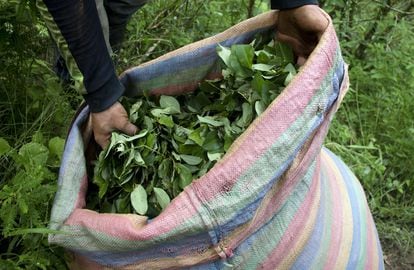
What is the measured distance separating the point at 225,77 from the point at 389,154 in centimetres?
102

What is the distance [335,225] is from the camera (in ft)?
4.11

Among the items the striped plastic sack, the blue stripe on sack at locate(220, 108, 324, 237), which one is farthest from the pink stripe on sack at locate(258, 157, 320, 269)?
the blue stripe on sack at locate(220, 108, 324, 237)

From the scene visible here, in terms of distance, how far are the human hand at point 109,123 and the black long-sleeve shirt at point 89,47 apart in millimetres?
24

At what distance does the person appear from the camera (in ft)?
3.44

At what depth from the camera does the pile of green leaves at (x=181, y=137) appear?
1148 millimetres

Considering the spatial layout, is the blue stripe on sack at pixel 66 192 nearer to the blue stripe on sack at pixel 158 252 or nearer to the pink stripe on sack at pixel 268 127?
the blue stripe on sack at pixel 158 252

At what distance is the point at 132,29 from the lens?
200 cm

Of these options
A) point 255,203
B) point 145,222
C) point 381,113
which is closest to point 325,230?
point 255,203

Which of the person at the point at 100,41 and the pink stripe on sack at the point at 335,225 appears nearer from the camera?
the person at the point at 100,41

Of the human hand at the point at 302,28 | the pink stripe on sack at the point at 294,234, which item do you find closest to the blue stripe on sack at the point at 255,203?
the pink stripe on sack at the point at 294,234

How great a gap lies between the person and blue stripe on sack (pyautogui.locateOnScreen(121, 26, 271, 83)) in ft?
0.41

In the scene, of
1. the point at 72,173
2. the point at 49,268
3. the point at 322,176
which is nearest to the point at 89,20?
the point at 72,173

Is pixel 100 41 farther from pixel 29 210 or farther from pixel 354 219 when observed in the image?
pixel 354 219

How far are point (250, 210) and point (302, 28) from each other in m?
0.49
